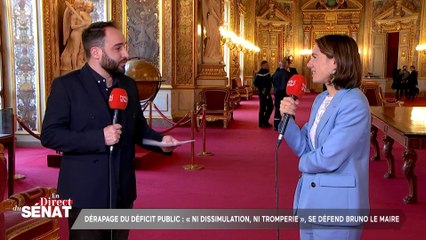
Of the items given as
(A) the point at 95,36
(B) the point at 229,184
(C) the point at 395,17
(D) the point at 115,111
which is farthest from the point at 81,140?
(C) the point at 395,17

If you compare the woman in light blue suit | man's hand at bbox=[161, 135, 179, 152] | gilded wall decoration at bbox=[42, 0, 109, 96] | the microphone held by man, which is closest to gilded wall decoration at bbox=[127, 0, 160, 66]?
gilded wall decoration at bbox=[42, 0, 109, 96]

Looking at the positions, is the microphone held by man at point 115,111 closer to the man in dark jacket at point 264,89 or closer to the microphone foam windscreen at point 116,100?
the microphone foam windscreen at point 116,100

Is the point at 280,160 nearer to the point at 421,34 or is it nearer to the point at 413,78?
the point at 413,78

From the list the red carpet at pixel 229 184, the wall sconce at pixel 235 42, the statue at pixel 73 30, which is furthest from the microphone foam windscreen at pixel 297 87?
the wall sconce at pixel 235 42

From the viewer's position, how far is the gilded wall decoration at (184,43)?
11.9 meters

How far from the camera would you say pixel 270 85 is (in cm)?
1178

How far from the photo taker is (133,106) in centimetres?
248

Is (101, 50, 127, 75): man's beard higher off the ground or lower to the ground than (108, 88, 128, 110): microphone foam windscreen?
higher

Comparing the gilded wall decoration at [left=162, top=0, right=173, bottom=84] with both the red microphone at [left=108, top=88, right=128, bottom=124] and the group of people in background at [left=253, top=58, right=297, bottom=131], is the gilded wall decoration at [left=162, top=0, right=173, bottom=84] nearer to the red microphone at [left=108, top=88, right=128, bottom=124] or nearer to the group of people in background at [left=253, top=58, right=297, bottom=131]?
the group of people in background at [left=253, top=58, right=297, bottom=131]

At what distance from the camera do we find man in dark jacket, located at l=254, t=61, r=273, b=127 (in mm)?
11625

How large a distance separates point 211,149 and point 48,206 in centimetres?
585

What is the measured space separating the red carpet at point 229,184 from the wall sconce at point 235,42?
7975mm

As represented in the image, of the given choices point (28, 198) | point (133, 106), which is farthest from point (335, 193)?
point (28, 198)

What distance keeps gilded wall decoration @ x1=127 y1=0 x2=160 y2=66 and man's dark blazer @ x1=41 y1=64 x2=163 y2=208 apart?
31.7 feet
